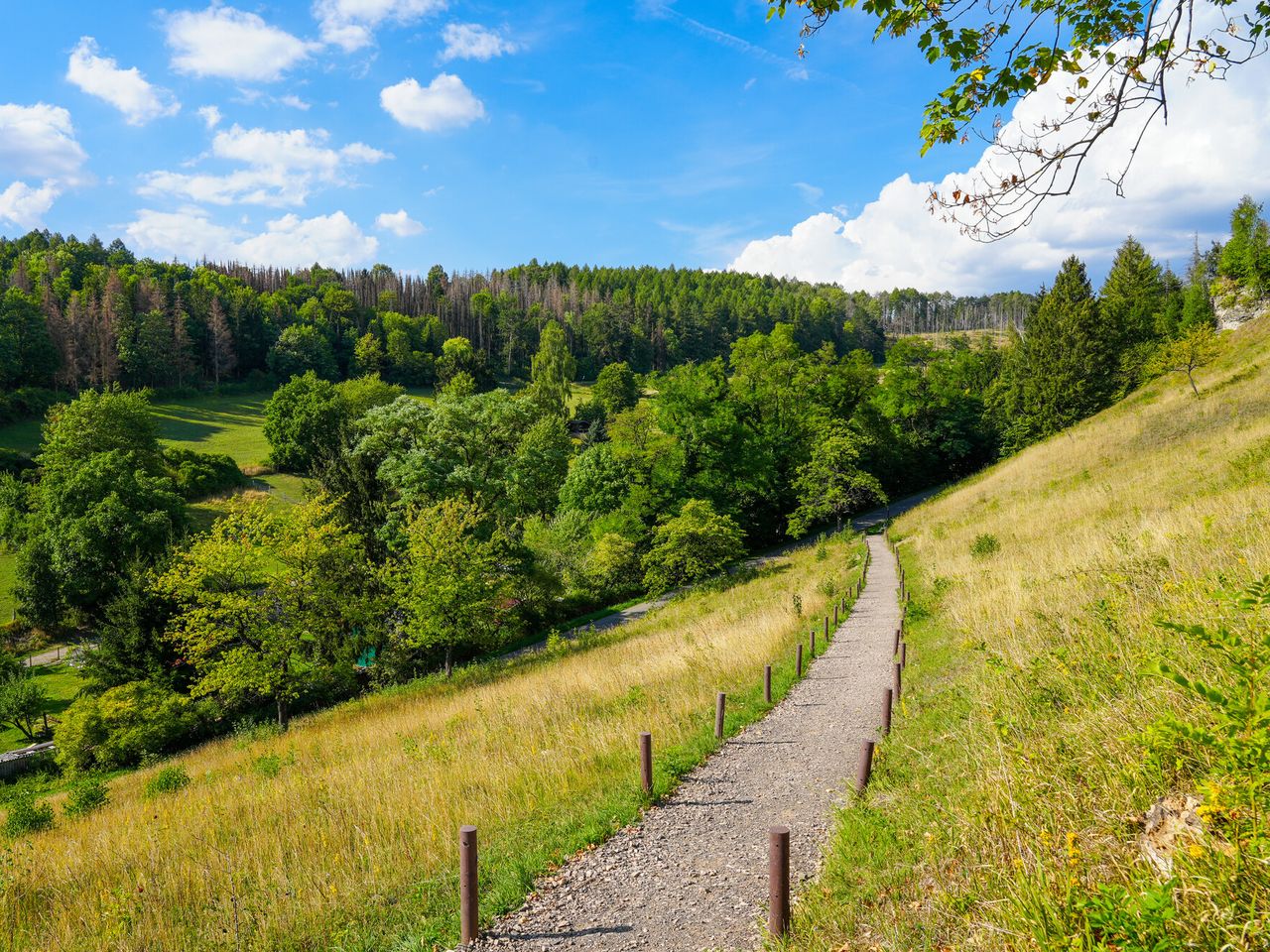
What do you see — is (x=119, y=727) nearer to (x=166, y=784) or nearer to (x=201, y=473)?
(x=166, y=784)

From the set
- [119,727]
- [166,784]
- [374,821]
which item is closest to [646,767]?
[374,821]

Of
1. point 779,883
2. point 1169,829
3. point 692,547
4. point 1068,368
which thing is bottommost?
point 692,547

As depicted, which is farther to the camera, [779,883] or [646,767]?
[646,767]

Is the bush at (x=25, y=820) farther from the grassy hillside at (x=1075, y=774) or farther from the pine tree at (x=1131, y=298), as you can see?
the pine tree at (x=1131, y=298)

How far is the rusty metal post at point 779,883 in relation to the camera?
4469 millimetres

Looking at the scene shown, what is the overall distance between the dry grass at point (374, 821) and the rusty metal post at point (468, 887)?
0.39m

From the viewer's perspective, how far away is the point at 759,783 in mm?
8828

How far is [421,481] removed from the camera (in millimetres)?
35469

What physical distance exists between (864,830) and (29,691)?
36864 millimetres

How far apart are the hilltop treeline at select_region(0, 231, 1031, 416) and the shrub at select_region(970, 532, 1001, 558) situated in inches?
3503

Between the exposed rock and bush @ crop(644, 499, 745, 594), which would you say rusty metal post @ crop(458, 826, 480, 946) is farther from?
bush @ crop(644, 499, 745, 594)

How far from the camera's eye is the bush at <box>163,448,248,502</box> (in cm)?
5481

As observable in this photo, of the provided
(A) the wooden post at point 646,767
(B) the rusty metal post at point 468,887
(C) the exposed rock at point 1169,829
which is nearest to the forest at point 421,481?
(A) the wooden post at point 646,767

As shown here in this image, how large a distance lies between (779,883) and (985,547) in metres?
19.5
